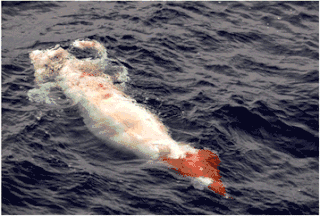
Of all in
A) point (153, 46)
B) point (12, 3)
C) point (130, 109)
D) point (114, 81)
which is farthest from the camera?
point (12, 3)

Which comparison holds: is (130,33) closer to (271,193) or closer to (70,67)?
(70,67)

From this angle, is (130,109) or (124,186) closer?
(124,186)

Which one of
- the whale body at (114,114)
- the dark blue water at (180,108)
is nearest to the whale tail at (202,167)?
the whale body at (114,114)

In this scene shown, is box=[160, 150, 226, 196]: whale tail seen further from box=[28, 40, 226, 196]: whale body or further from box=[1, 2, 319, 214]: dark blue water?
box=[1, 2, 319, 214]: dark blue water

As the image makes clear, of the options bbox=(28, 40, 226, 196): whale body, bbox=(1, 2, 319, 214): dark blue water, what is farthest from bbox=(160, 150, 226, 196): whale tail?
bbox=(1, 2, 319, 214): dark blue water

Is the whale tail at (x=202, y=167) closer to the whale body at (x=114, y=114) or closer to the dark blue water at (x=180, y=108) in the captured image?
the whale body at (x=114, y=114)

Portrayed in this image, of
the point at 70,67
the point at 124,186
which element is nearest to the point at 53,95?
the point at 70,67
